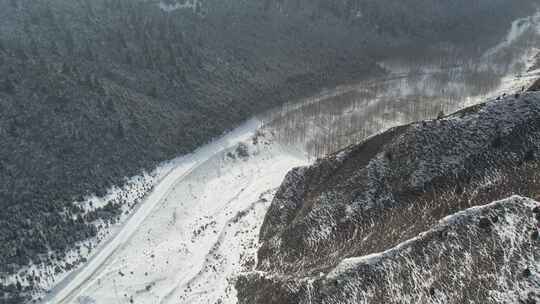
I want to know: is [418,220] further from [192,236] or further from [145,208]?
[145,208]

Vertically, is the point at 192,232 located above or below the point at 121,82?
below

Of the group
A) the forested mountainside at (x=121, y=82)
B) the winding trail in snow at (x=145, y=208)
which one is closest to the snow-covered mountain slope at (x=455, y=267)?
the winding trail in snow at (x=145, y=208)

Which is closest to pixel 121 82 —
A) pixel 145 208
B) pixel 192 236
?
pixel 145 208

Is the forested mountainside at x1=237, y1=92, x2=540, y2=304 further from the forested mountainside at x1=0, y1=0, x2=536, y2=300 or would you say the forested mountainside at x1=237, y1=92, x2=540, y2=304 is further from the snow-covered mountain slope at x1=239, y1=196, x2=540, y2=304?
the forested mountainside at x1=0, y1=0, x2=536, y2=300

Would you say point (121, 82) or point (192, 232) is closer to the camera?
point (192, 232)

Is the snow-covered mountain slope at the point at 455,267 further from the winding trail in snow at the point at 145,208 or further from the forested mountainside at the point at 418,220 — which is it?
the winding trail in snow at the point at 145,208

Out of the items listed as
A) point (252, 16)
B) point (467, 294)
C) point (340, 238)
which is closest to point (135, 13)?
point (252, 16)

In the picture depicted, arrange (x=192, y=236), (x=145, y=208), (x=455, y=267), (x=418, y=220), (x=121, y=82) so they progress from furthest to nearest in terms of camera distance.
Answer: (x=121, y=82) → (x=145, y=208) → (x=192, y=236) → (x=418, y=220) → (x=455, y=267)

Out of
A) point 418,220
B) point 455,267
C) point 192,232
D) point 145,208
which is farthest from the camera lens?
point 145,208
